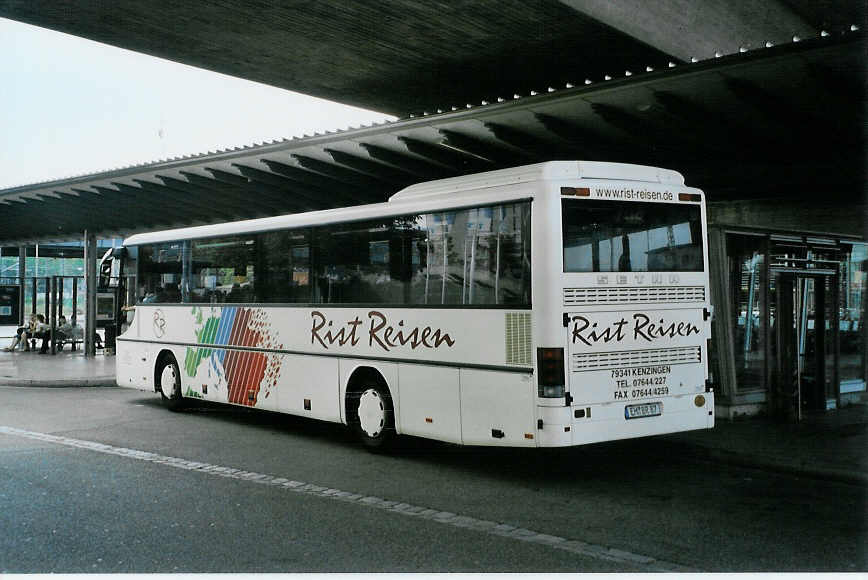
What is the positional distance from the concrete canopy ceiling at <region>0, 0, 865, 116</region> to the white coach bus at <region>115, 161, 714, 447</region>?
27.0ft

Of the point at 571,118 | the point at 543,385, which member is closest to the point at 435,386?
the point at 543,385

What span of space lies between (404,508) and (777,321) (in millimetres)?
7377

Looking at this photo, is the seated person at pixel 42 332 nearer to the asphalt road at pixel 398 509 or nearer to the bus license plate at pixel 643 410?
the asphalt road at pixel 398 509

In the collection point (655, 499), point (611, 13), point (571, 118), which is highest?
point (611, 13)

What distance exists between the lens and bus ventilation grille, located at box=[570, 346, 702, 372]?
8.63 meters

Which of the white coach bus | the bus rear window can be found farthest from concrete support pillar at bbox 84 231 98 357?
the bus rear window

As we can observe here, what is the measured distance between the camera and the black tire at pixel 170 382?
1471cm

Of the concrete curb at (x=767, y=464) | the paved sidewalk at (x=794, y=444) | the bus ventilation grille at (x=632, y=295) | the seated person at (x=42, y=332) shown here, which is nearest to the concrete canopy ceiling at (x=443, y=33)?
the paved sidewalk at (x=794, y=444)

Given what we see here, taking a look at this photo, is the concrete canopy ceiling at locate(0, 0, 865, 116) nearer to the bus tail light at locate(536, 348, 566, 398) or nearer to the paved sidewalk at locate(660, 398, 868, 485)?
the paved sidewalk at locate(660, 398, 868, 485)

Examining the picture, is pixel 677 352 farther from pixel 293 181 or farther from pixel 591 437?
pixel 293 181

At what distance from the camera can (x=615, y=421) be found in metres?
8.79

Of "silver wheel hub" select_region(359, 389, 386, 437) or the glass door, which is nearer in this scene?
"silver wheel hub" select_region(359, 389, 386, 437)

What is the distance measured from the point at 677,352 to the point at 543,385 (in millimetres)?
1837

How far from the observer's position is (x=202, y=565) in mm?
5934
